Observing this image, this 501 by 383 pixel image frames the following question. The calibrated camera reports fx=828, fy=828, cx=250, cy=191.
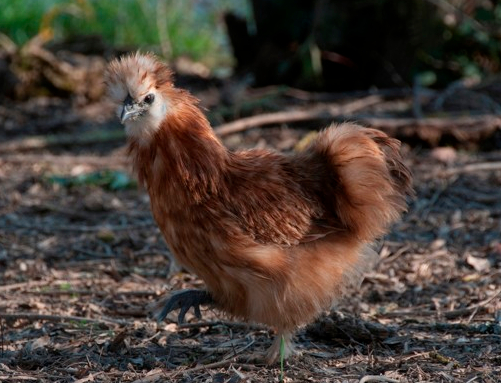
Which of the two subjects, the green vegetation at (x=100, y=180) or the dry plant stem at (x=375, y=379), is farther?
the green vegetation at (x=100, y=180)

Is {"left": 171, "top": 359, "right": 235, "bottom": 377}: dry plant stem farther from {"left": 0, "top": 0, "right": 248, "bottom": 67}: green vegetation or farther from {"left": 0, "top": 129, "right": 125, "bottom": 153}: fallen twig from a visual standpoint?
{"left": 0, "top": 0, "right": 248, "bottom": 67}: green vegetation

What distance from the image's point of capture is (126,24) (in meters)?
12.5

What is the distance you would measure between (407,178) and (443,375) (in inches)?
44.8

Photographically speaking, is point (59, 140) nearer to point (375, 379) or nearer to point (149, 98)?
point (149, 98)

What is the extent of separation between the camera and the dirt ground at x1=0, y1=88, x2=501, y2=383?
443 centimetres

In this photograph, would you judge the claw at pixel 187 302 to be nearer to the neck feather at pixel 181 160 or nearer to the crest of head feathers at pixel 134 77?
the neck feather at pixel 181 160

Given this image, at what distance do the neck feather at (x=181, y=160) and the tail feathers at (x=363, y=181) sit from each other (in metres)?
0.69

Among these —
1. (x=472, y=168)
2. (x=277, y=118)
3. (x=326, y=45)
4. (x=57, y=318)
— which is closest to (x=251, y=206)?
(x=57, y=318)

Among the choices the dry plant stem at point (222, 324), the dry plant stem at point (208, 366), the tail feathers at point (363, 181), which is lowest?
the dry plant stem at point (222, 324)

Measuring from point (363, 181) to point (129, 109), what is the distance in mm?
1331

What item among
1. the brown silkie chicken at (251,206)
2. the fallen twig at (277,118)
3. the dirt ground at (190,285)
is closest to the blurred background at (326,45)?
the fallen twig at (277,118)

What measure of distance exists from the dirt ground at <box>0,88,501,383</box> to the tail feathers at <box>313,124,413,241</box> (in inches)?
26.7

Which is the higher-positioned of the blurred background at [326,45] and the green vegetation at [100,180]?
the blurred background at [326,45]

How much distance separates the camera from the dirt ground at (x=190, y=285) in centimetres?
443
